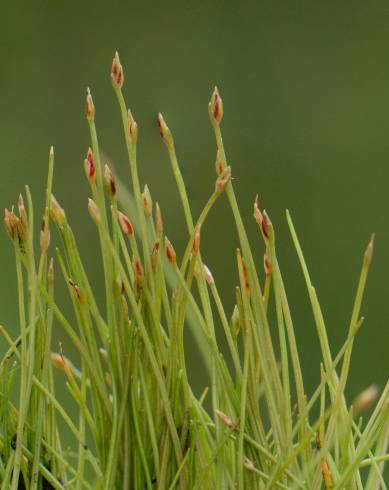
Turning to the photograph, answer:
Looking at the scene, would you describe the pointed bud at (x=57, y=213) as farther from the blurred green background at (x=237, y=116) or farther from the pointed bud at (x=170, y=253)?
the blurred green background at (x=237, y=116)

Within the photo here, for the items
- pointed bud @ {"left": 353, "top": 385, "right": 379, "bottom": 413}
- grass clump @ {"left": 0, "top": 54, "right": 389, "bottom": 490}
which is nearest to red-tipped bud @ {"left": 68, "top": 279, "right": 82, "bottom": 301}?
grass clump @ {"left": 0, "top": 54, "right": 389, "bottom": 490}

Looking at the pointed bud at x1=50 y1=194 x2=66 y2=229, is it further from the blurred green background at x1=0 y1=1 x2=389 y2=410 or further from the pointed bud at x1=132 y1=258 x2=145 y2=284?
the blurred green background at x1=0 y1=1 x2=389 y2=410

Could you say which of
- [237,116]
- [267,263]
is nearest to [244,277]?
[267,263]

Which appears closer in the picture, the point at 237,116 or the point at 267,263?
the point at 267,263

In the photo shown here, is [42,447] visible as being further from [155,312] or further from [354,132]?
[354,132]

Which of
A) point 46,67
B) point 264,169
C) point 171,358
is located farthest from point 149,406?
point 46,67

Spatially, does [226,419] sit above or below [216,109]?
below

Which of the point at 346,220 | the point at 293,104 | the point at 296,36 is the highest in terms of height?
the point at 296,36

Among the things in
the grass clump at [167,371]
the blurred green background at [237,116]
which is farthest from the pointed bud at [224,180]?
the blurred green background at [237,116]

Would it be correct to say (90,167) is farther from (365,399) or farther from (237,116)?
(237,116)
